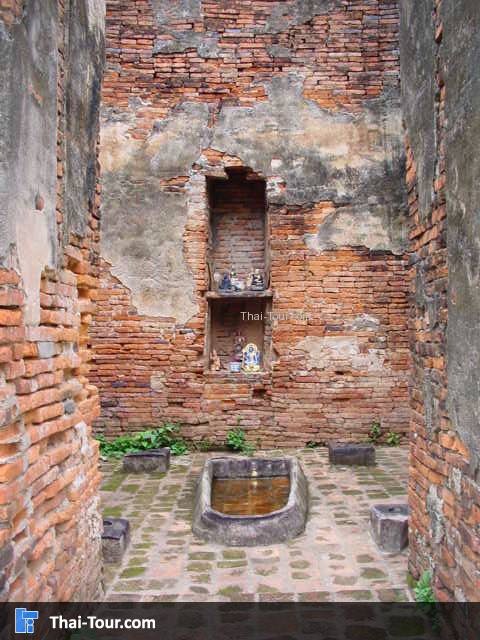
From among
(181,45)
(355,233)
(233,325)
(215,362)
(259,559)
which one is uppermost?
(181,45)

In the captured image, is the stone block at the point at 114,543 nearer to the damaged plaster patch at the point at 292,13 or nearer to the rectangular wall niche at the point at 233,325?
the rectangular wall niche at the point at 233,325

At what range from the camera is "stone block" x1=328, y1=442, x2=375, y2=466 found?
291 inches

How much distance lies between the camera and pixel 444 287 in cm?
339

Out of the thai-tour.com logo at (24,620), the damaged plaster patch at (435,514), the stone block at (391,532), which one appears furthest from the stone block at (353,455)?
the thai-tour.com logo at (24,620)

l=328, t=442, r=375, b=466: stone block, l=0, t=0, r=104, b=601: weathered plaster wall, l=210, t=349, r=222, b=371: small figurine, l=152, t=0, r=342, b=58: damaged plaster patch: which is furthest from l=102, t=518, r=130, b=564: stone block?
l=152, t=0, r=342, b=58: damaged plaster patch

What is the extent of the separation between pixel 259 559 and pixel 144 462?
303cm

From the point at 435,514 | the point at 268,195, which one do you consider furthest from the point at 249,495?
the point at 268,195

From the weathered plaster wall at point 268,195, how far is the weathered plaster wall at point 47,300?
4.44m

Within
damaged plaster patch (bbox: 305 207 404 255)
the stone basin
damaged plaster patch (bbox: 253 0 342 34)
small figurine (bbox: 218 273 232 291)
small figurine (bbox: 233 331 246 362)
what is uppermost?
damaged plaster patch (bbox: 253 0 342 34)

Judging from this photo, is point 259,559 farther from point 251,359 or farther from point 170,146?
point 170,146

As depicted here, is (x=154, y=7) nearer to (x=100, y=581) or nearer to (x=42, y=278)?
(x=42, y=278)

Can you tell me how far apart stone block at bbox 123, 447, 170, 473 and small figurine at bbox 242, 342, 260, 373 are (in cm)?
221

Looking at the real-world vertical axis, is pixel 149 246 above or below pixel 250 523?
above

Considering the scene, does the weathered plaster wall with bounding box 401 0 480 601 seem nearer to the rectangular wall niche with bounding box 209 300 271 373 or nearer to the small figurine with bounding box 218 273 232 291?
the small figurine with bounding box 218 273 232 291
